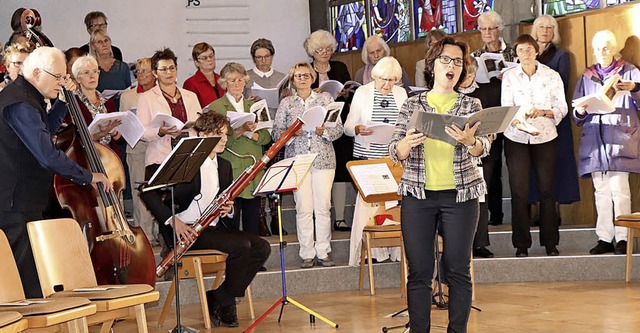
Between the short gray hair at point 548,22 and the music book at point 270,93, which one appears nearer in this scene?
the music book at point 270,93

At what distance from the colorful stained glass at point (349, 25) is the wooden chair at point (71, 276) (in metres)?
6.30

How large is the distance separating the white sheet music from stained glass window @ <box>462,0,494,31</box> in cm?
346

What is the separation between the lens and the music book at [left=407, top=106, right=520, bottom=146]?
4.29 meters

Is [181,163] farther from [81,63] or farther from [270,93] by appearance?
[270,93]

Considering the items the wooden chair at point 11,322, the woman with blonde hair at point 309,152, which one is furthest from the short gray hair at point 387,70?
A: the wooden chair at point 11,322

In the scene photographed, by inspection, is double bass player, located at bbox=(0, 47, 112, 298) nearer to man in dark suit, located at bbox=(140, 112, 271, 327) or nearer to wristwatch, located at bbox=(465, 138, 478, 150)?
man in dark suit, located at bbox=(140, 112, 271, 327)

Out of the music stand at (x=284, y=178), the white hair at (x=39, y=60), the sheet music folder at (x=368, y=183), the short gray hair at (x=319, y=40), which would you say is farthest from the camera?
the short gray hair at (x=319, y=40)

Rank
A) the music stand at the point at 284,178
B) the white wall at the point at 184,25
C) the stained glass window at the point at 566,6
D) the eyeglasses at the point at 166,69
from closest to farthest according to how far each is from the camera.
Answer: the music stand at the point at 284,178
the eyeglasses at the point at 166,69
the stained glass window at the point at 566,6
the white wall at the point at 184,25

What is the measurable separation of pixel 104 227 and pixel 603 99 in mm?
3836

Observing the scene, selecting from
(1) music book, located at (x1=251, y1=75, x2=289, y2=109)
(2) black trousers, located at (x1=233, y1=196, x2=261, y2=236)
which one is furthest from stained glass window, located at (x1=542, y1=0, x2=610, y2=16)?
(2) black trousers, located at (x1=233, y1=196, x2=261, y2=236)

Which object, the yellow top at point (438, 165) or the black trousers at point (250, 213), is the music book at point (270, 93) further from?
the yellow top at point (438, 165)

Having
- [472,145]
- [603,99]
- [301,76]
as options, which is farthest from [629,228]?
[472,145]

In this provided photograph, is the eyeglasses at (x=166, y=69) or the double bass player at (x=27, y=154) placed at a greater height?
the eyeglasses at (x=166, y=69)

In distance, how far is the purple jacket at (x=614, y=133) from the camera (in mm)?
7668
